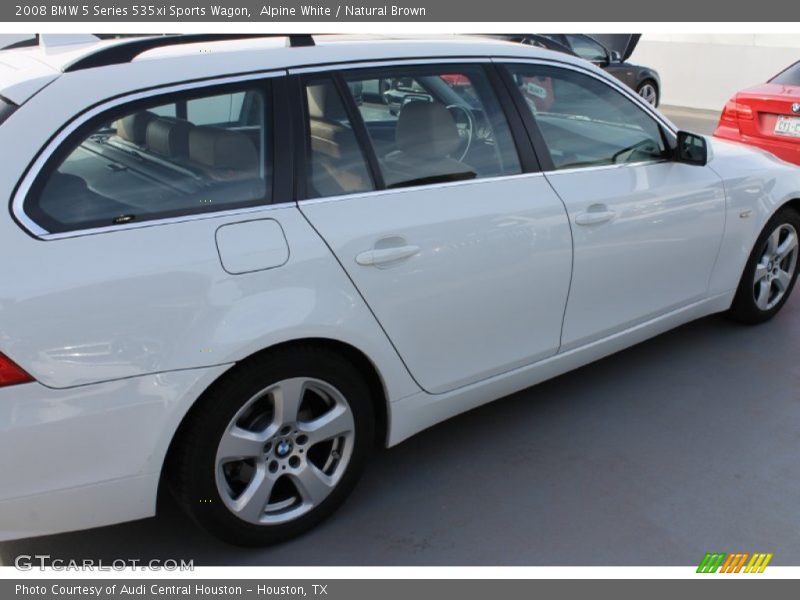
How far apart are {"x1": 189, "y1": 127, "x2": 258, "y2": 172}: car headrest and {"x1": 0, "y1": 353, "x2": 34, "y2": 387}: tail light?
85 centimetres

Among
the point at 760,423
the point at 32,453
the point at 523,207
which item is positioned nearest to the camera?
the point at 32,453

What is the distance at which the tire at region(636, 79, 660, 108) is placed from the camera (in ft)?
A: 42.8

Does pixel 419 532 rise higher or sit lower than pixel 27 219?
lower

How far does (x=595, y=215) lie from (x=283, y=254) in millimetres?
1473

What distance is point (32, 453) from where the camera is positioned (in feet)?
7.24

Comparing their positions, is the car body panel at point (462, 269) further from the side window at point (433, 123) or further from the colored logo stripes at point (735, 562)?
the colored logo stripes at point (735, 562)

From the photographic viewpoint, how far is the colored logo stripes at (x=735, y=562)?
2797 mm

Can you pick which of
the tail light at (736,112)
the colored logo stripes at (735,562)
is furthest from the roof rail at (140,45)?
the tail light at (736,112)

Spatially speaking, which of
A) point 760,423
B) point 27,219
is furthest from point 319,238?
point 760,423

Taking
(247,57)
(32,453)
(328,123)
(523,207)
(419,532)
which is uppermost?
(247,57)

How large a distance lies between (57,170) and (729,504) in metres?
2.68

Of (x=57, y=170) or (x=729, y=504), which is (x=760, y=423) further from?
(x=57, y=170)

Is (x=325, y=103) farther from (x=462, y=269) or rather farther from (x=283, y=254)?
(x=462, y=269)
